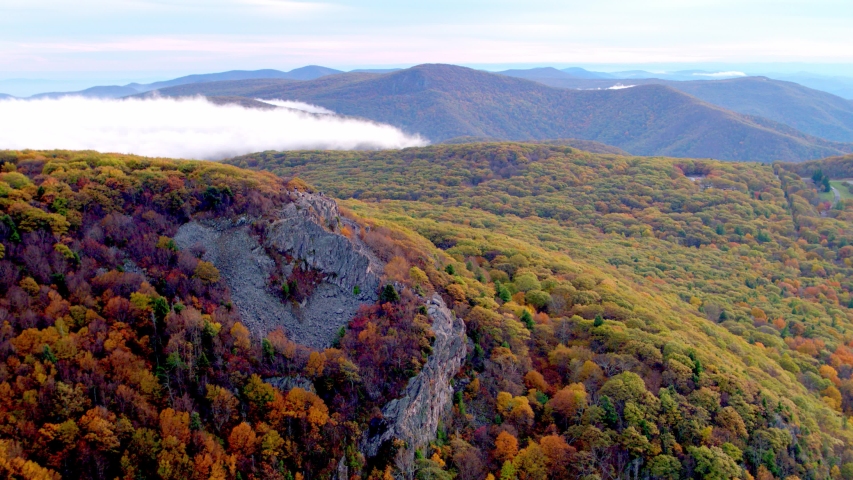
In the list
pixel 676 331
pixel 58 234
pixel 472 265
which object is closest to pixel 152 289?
pixel 58 234

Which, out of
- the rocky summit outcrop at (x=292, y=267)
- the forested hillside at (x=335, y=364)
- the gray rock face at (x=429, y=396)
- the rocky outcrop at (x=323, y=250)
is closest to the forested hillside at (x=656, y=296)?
the forested hillside at (x=335, y=364)

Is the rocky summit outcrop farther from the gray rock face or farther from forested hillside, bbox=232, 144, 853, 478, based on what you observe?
forested hillside, bbox=232, 144, 853, 478

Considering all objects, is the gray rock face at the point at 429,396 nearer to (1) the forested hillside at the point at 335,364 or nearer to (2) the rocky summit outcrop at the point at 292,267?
(1) the forested hillside at the point at 335,364

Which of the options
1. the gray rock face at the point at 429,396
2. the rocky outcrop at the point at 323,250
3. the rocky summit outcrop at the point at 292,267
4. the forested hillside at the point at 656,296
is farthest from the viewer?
the forested hillside at the point at 656,296

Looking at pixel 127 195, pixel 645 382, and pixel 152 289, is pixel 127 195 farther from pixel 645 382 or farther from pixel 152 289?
pixel 645 382

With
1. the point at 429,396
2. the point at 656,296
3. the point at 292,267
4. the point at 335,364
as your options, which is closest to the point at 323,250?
the point at 292,267

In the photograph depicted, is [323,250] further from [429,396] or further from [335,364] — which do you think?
[429,396]
